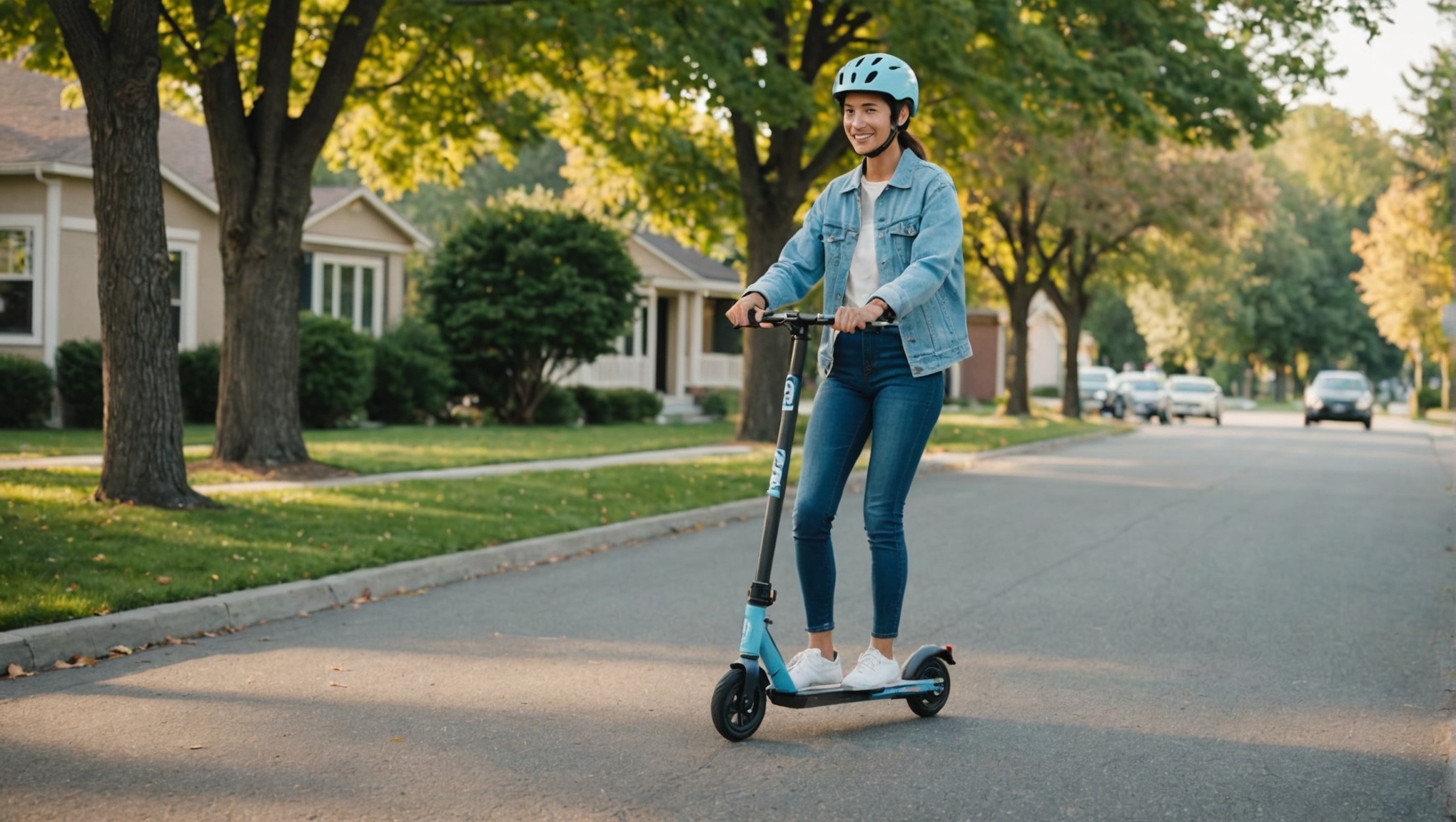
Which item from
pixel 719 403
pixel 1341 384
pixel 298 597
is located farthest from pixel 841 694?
pixel 1341 384

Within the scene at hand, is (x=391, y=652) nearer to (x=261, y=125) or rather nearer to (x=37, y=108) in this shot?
(x=261, y=125)

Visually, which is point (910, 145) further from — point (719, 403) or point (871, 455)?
point (719, 403)

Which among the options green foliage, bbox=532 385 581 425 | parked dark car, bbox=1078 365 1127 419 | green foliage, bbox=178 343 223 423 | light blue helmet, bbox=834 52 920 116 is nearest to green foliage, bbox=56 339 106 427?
green foliage, bbox=178 343 223 423

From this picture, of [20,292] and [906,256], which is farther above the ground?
[20,292]

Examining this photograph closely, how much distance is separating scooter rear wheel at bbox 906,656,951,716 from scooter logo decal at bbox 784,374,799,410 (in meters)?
1.11

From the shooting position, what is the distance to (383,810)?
423 centimetres

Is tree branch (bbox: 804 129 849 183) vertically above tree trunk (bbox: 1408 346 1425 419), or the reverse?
tree branch (bbox: 804 129 849 183)

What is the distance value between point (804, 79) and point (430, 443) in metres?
6.81

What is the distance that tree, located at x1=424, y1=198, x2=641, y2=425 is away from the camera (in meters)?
26.1

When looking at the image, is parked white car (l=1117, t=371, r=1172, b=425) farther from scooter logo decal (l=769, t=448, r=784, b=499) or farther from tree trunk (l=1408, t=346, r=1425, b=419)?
scooter logo decal (l=769, t=448, r=784, b=499)

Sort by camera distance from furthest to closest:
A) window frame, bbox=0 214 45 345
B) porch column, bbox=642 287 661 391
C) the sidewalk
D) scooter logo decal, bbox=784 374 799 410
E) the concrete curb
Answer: porch column, bbox=642 287 661 391 < window frame, bbox=0 214 45 345 < the sidewalk < the concrete curb < scooter logo decal, bbox=784 374 799 410

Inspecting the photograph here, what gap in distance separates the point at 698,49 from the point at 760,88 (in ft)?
3.97

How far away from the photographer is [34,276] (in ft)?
71.8

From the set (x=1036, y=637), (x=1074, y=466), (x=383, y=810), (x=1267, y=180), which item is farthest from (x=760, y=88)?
(x=1267, y=180)
